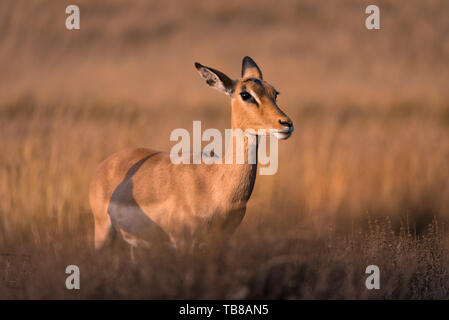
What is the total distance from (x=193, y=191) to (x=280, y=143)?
6.22 meters

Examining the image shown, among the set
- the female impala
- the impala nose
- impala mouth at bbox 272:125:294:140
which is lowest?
the female impala

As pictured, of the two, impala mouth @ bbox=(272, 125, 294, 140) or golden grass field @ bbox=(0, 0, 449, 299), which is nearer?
golden grass field @ bbox=(0, 0, 449, 299)

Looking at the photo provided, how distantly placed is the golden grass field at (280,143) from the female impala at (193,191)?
34 cm

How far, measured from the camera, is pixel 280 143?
11633 millimetres

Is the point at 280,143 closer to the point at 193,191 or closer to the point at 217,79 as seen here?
the point at 217,79

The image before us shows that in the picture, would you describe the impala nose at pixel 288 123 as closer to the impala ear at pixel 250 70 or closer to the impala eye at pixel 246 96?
the impala eye at pixel 246 96

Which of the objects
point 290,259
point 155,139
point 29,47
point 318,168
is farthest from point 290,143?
point 29,47

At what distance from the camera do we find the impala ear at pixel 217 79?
5773mm

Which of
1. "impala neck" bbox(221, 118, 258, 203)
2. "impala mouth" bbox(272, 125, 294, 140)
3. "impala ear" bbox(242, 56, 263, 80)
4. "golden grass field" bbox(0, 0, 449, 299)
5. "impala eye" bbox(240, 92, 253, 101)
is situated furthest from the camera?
"impala ear" bbox(242, 56, 263, 80)

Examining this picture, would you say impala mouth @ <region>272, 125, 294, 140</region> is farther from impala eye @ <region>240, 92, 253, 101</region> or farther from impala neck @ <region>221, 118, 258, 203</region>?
impala eye @ <region>240, 92, 253, 101</region>

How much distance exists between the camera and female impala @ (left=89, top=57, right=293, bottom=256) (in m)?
5.41

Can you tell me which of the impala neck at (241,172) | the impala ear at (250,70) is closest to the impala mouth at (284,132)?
the impala neck at (241,172)

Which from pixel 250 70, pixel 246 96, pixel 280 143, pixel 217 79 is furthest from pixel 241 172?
pixel 280 143

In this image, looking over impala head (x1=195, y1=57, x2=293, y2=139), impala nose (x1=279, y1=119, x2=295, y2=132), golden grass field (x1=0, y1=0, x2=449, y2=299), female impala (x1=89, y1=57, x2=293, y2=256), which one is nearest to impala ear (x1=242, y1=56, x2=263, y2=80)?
female impala (x1=89, y1=57, x2=293, y2=256)
